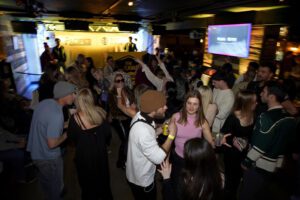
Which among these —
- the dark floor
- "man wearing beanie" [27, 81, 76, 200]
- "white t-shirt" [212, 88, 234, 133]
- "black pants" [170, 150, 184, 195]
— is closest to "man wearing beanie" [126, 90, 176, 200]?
"black pants" [170, 150, 184, 195]

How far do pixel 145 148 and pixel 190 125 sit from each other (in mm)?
821

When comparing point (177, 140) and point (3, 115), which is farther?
point (3, 115)

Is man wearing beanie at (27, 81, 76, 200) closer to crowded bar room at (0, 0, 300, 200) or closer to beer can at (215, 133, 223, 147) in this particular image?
crowded bar room at (0, 0, 300, 200)

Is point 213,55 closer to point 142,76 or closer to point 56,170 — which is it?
point 142,76

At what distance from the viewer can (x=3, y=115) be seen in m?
2.92

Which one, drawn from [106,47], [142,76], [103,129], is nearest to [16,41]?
[106,47]

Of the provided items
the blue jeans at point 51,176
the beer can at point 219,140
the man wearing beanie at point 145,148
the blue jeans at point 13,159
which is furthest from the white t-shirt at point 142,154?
the blue jeans at point 13,159

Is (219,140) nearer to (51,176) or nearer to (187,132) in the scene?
(187,132)

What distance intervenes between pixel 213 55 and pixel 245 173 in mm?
6514

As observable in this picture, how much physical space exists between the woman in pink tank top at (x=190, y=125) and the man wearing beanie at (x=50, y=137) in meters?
1.30

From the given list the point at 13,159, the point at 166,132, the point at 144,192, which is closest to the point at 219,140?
Result: the point at 166,132

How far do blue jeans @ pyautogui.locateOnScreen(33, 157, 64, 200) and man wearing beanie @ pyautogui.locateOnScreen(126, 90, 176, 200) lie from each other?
0.99 m

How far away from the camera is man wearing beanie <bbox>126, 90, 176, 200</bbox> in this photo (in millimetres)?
1914

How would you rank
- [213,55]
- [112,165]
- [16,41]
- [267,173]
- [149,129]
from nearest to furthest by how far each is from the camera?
[149,129] < [267,173] < [112,165] < [213,55] < [16,41]
